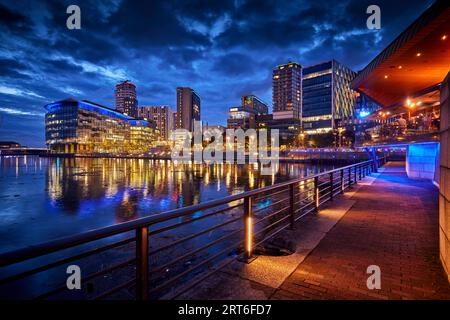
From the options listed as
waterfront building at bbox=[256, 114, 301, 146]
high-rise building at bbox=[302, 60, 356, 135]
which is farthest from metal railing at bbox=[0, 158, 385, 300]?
waterfront building at bbox=[256, 114, 301, 146]

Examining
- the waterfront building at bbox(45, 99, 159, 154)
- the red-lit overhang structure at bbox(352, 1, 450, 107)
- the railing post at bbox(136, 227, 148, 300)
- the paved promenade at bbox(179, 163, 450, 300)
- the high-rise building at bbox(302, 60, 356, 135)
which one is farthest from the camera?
the waterfront building at bbox(45, 99, 159, 154)

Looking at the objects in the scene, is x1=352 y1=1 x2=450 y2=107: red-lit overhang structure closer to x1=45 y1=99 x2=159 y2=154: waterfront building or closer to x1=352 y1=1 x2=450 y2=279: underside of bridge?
x1=352 y1=1 x2=450 y2=279: underside of bridge

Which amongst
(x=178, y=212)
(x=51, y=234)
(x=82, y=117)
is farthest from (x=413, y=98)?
(x=82, y=117)

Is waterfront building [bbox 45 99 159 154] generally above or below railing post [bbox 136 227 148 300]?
above

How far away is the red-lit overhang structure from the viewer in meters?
9.54

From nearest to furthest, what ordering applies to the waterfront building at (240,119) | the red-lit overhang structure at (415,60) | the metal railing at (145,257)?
the metal railing at (145,257) → the red-lit overhang structure at (415,60) → the waterfront building at (240,119)

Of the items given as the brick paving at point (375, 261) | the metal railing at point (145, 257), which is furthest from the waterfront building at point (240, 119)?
the brick paving at point (375, 261)

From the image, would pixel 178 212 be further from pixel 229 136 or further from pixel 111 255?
pixel 229 136

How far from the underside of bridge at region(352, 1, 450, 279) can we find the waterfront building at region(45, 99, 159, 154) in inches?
6262

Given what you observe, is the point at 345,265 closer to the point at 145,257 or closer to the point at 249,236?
the point at 249,236

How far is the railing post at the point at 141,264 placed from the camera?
8.63ft

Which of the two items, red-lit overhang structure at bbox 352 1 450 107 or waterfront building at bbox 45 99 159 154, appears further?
waterfront building at bbox 45 99 159 154

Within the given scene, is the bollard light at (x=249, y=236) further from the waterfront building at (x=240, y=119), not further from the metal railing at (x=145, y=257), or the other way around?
the waterfront building at (x=240, y=119)

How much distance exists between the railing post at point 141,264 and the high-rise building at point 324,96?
5710 inches
